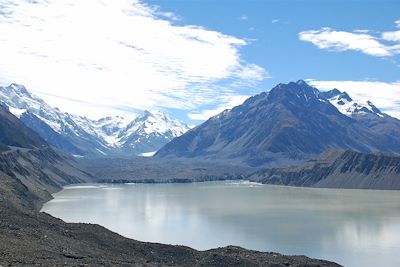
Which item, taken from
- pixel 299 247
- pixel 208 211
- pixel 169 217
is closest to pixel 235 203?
pixel 208 211

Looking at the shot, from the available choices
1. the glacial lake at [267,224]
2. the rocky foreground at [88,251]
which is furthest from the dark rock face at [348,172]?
the rocky foreground at [88,251]

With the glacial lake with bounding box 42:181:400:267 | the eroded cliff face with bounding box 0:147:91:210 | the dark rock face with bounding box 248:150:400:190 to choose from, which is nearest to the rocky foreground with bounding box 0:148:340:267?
the glacial lake with bounding box 42:181:400:267

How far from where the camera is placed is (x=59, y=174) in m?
179

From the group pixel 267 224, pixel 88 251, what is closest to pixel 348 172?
pixel 267 224

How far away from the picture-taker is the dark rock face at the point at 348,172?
521ft

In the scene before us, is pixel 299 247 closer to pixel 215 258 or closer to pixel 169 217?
pixel 215 258

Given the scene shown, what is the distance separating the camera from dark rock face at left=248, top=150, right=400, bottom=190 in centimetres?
15888

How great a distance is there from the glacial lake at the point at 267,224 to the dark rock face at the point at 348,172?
152 ft

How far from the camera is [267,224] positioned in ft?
240

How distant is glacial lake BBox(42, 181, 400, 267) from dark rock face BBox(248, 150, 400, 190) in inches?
1828

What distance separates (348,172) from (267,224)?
105540mm

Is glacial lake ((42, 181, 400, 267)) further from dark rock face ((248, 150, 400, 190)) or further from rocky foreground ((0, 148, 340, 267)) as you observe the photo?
dark rock face ((248, 150, 400, 190))

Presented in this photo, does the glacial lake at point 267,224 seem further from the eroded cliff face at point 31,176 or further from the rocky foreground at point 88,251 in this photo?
the rocky foreground at point 88,251

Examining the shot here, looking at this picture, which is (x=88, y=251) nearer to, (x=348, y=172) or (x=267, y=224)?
(x=267, y=224)
